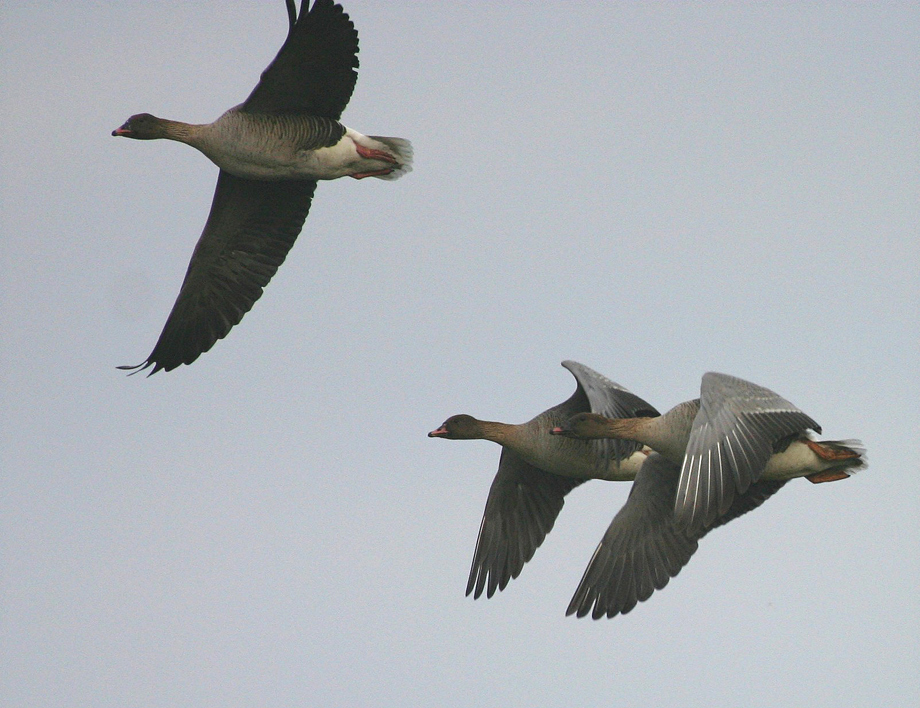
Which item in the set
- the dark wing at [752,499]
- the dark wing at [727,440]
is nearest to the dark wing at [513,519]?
the dark wing at [752,499]

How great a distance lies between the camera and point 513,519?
1836cm

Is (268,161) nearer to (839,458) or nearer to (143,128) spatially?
(143,128)

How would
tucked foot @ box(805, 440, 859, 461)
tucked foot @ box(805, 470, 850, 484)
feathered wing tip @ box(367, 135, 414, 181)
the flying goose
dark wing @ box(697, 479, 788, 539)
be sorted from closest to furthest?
tucked foot @ box(805, 440, 859, 461) < tucked foot @ box(805, 470, 850, 484) < the flying goose < dark wing @ box(697, 479, 788, 539) < feathered wing tip @ box(367, 135, 414, 181)

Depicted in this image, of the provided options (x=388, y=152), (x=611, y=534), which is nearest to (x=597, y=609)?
(x=611, y=534)

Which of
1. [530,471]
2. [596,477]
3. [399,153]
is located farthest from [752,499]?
[399,153]

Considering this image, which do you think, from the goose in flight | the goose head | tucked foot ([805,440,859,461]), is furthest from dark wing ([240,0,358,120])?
tucked foot ([805,440,859,461])

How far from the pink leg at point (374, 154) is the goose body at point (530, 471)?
2.98 meters

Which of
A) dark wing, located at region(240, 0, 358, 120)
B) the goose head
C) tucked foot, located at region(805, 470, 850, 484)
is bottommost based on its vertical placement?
tucked foot, located at region(805, 470, 850, 484)

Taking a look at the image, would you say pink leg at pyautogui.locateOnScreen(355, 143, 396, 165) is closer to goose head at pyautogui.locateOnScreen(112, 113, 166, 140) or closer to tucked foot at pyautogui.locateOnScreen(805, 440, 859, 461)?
goose head at pyautogui.locateOnScreen(112, 113, 166, 140)

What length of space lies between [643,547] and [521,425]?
90.5 inches

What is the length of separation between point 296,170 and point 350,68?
4.23 feet

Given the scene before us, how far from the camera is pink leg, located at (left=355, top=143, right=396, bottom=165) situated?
16625 millimetres

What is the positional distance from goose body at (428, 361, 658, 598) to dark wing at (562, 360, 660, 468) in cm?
1

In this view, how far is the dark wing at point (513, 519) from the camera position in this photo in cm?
1823
